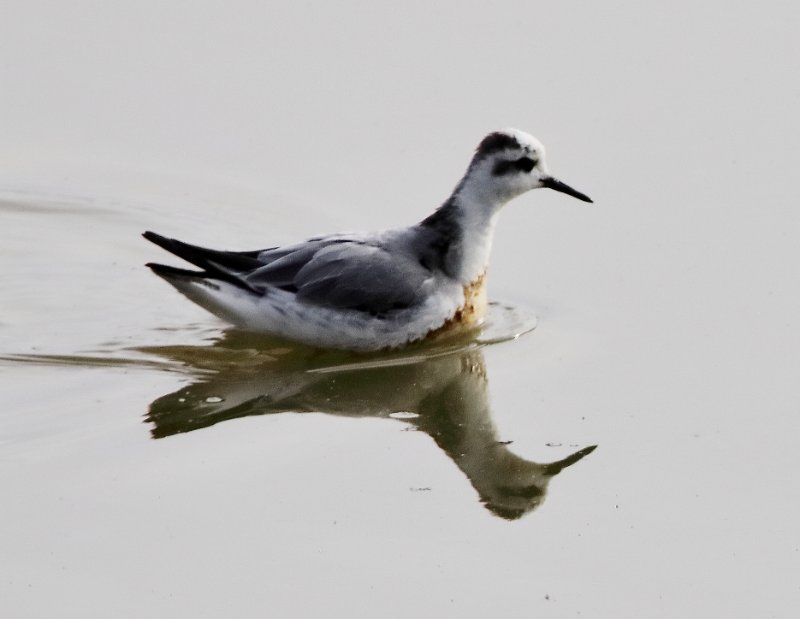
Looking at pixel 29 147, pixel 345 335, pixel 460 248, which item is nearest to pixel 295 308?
pixel 345 335

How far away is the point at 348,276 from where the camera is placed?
923 cm

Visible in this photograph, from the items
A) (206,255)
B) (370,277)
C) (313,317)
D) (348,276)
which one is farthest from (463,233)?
(206,255)

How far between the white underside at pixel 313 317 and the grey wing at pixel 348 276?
7 cm

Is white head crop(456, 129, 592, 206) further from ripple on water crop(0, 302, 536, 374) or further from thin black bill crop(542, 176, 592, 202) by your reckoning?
ripple on water crop(0, 302, 536, 374)

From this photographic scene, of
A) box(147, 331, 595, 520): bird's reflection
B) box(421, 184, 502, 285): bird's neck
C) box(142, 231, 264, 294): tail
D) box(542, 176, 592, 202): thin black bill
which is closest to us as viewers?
box(147, 331, 595, 520): bird's reflection

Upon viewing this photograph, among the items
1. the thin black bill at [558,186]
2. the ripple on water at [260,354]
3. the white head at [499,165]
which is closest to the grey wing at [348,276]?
the ripple on water at [260,354]

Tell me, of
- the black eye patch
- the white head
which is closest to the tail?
the white head

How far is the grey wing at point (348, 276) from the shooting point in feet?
30.1

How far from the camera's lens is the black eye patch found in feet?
31.4

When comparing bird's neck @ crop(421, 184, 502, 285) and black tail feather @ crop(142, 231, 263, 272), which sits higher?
bird's neck @ crop(421, 184, 502, 285)

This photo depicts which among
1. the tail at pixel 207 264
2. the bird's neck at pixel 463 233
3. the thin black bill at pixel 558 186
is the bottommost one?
the tail at pixel 207 264

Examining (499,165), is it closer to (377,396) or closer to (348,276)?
(348,276)

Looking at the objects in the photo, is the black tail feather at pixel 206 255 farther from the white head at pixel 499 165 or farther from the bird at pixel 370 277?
the white head at pixel 499 165

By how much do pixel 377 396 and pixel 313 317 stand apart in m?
0.82
